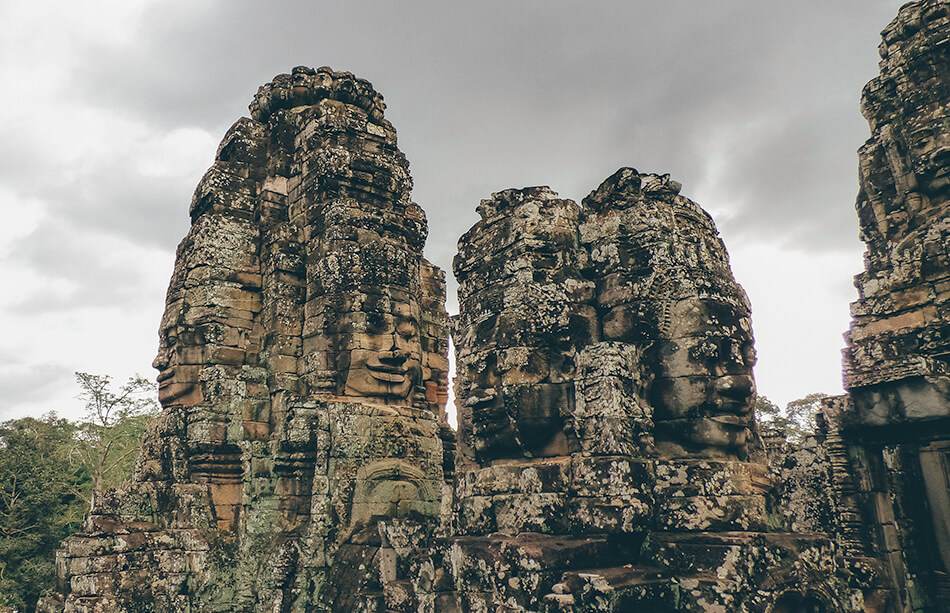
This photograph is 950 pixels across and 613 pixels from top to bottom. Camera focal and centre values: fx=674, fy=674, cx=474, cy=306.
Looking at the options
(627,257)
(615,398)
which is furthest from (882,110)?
(615,398)

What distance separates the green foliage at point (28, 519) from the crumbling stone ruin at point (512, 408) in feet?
45.7

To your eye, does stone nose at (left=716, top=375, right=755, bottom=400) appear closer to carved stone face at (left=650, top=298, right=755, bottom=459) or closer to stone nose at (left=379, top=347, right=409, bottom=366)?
carved stone face at (left=650, top=298, right=755, bottom=459)

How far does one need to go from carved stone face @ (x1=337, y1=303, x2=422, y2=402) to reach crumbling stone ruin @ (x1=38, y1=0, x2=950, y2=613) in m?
0.04

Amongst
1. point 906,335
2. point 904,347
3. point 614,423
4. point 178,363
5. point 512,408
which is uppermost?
point 178,363

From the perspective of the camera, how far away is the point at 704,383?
457 centimetres

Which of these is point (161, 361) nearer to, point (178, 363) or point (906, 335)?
point (178, 363)

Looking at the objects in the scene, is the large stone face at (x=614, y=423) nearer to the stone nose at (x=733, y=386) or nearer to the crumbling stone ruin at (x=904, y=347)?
the stone nose at (x=733, y=386)

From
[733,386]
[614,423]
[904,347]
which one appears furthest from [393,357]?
[904,347]

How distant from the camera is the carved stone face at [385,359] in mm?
9312

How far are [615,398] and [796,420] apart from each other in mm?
40669

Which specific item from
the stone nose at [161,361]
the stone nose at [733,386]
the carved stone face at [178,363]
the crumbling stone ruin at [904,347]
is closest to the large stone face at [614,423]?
the stone nose at [733,386]

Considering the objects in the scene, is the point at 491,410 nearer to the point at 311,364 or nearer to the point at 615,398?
the point at 615,398

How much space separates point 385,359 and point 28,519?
1748 cm

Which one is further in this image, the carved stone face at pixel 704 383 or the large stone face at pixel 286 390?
the large stone face at pixel 286 390
